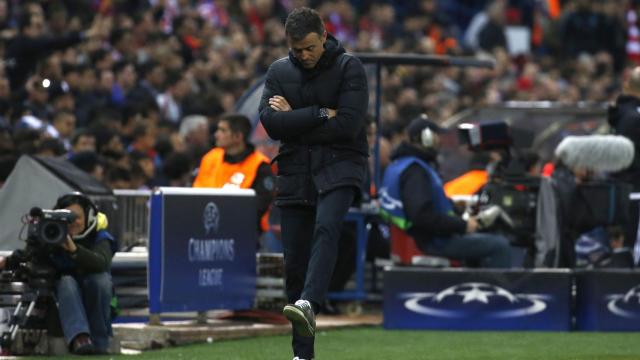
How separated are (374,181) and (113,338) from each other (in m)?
4.90

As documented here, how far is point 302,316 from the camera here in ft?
33.2

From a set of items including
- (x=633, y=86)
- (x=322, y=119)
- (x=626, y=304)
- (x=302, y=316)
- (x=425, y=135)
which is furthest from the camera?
(x=633, y=86)

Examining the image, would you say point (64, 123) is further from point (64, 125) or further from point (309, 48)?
point (309, 48)

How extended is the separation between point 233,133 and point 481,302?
2.81m

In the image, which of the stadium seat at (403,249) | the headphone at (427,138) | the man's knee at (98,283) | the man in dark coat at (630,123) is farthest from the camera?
the man in dark coat at (630,123)

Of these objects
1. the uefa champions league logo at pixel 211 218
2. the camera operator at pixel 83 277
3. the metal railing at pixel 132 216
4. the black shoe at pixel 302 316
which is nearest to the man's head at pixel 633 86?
the metal railing at pixel 132 216

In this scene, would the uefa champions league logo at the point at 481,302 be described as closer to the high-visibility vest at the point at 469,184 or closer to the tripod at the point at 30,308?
the high-visibility vest at the point at 469,184

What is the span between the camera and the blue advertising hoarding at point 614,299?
14.8m

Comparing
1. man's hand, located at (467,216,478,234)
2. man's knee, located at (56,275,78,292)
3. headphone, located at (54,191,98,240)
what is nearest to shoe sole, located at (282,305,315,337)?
man's knee, located at (56,275,78,292)

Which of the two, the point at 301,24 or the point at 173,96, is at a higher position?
the point at 173,96

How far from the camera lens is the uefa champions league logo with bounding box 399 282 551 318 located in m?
15.0

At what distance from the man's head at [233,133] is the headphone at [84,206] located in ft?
10.8

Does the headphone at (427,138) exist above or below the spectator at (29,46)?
below

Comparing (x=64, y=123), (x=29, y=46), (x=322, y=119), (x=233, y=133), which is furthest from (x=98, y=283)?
(x=29, y=46)
